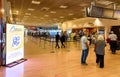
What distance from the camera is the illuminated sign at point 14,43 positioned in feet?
22.7

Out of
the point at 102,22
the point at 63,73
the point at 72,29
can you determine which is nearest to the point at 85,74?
the point at 63,73

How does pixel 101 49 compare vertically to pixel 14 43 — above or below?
below

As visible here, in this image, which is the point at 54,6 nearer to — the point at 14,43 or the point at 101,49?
the point at 14,43

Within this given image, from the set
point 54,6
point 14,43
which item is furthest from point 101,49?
point 54,6

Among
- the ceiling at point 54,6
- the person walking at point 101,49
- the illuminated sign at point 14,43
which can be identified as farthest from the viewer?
the ceiling at point 54,6

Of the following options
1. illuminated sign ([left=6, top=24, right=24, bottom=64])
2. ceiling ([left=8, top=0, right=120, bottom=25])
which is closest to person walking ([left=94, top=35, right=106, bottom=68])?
illuminated sign ([left=6, top=24, right=24, bottom=64])

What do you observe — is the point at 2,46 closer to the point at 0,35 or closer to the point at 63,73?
the point at 0,35

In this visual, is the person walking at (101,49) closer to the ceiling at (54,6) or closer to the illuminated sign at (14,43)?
the illuminated sign at (14,43)

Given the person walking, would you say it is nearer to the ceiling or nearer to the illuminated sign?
the illuminated sign

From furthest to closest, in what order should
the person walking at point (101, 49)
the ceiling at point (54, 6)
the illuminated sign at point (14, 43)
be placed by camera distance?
1. the ceiling at point (54, 6)
2. the illuminated sign at point (14, 43)
3. the person walking at point (101, 49)

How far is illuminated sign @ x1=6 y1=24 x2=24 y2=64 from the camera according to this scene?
6.93 m

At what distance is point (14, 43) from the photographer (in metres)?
7.39

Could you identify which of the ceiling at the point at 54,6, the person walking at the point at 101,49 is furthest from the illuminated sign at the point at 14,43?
the ceiling at the point at 54,6

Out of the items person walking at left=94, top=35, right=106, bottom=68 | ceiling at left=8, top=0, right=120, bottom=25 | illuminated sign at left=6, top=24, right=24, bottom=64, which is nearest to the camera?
person walking at left=94, top=35, right=106, bottom=68
